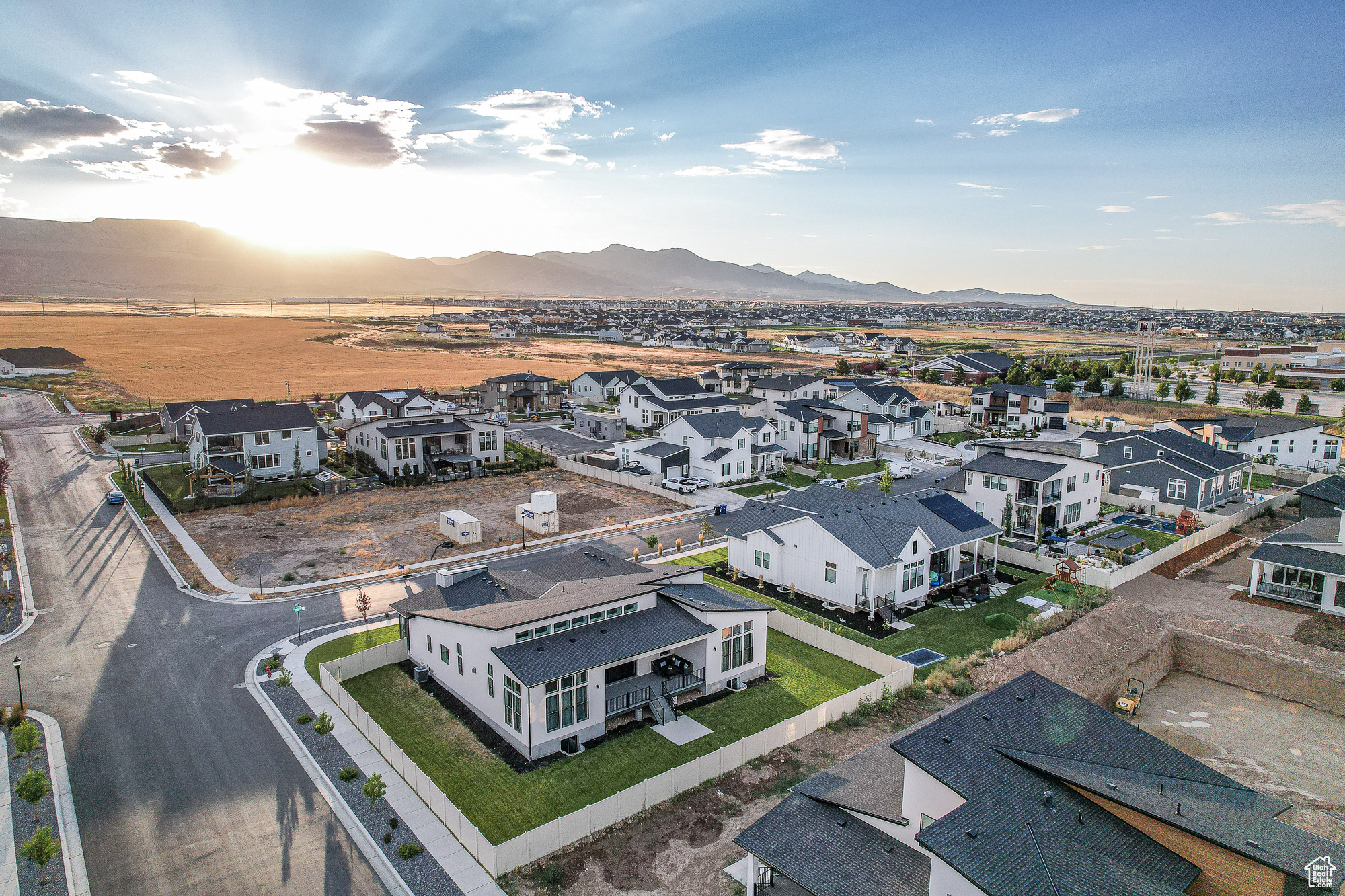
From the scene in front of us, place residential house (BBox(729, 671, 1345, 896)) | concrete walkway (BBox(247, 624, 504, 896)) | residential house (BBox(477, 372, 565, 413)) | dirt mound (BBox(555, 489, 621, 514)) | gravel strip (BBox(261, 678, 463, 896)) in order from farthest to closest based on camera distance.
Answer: residential house (BBox(477, 372, 565, 413)), dirt mound (BBox(555, 489, 621, 514)), concrete walkway (BBox(247, 624, 504, 896)), gravel strip (BBox(261, 678, 463, 896)), residential house (BBox(729, 671, 1345, 896))

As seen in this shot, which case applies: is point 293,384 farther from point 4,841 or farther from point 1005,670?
point 1005,670

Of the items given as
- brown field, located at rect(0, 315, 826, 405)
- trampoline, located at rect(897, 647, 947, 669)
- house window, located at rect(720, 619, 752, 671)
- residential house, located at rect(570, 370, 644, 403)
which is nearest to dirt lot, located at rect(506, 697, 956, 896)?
house window, located at rect(720, 619, 752, 671)

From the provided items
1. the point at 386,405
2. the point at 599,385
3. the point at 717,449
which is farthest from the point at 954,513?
the point at 599,385

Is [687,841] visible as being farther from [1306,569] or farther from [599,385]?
[599,385]

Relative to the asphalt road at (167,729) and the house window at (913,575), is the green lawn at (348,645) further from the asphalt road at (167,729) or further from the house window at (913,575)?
the house window at (913,575)

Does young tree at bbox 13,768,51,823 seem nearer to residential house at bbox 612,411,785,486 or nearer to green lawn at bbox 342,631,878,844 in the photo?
green lawn at bbox 342,631,878,844
